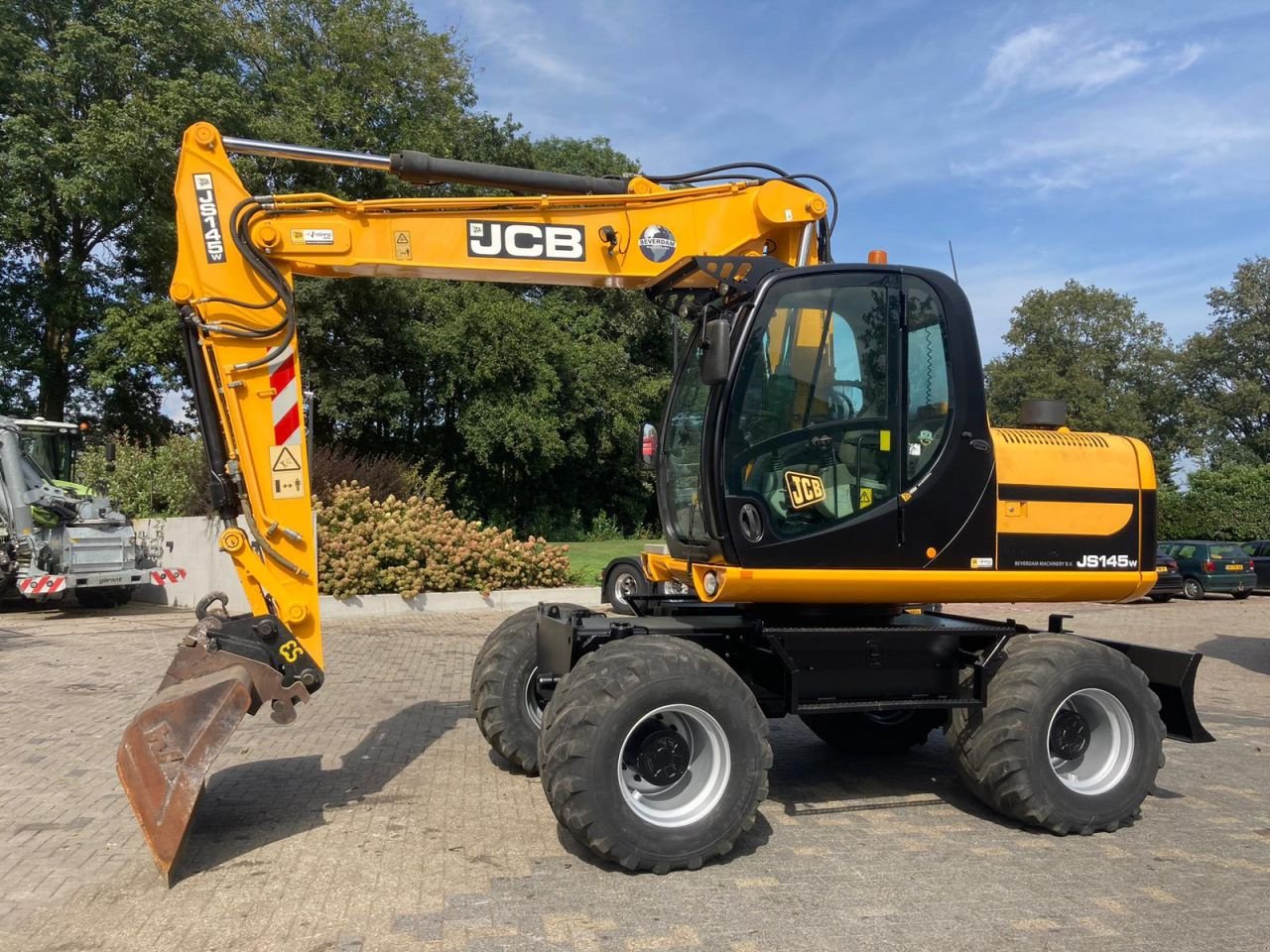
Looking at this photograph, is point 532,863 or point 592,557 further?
point 592,557

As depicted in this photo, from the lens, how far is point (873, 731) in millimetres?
6910

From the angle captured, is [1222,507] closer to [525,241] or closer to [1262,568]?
[1262,568]

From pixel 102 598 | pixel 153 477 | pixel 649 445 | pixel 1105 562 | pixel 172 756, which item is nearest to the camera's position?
pixel 172 756

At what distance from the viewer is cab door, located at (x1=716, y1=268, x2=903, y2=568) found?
518cm

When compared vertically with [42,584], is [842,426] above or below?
above

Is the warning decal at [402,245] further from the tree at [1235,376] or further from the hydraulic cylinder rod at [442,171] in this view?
the tree at [1235,376]

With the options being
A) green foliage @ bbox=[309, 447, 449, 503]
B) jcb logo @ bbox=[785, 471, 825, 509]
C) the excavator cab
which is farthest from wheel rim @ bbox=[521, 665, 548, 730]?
green foliage @ bbox=[309, 447, 449, 503]

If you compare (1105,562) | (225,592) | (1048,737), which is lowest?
(225,592)

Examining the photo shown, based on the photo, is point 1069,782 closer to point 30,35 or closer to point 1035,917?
point 1035,917

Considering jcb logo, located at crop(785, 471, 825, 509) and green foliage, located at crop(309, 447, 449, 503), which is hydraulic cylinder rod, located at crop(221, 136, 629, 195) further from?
green foliage, located at crop(309, 447, 449, 503)

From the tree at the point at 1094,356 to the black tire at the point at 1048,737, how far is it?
157 ft

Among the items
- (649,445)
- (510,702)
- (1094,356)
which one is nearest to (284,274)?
(649,445)

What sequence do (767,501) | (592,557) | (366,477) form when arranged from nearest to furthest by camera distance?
(767,501) → (366,477) → (592,557)

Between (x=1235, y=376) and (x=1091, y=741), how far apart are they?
168 ft
